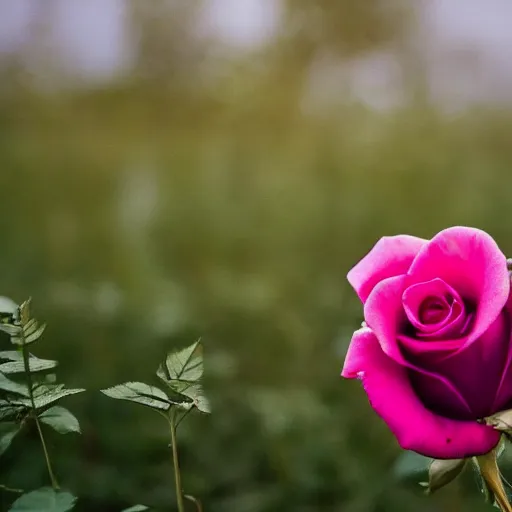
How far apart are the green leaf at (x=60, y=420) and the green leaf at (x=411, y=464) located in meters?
0.20

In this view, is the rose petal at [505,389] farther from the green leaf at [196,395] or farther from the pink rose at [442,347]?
the green leaf at [196,395]

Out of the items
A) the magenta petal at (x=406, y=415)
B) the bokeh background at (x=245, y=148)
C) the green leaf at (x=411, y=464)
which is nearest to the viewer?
the magenta petal at (x=406, y=415)

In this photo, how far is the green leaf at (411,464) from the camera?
397 millimetres

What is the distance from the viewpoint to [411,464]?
0.41 meters

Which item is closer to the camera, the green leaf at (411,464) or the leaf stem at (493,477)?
the leaf stem at (493,477)

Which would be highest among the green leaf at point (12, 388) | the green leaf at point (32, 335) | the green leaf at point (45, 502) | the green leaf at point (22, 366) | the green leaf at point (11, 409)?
the green leaf at point (32, 335)

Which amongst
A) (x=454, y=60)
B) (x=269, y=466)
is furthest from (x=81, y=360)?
(x=454, y=60)

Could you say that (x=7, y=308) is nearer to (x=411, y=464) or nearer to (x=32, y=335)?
(x=32, y=335)

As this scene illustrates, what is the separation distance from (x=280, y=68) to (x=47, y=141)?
0.31 meters

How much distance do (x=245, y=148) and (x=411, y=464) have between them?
1.88 feet

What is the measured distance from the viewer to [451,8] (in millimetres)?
841

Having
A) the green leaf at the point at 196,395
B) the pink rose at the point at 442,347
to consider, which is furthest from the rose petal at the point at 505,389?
the green leaf at the point at 196,395

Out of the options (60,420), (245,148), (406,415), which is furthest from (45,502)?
(245,148)

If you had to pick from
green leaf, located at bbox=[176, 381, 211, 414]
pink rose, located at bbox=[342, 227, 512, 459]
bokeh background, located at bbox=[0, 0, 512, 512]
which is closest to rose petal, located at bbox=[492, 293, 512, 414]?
pink rose, located at bbox=[342, 227, 512, 459]
